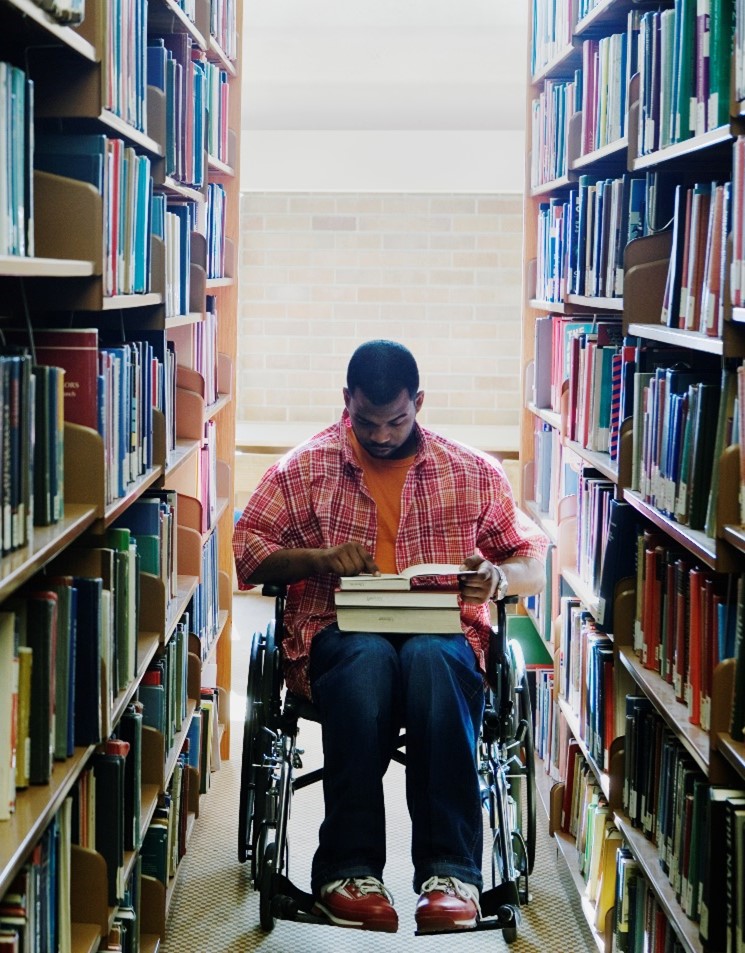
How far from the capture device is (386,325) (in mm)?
5754

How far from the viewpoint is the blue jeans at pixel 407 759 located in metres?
2.32

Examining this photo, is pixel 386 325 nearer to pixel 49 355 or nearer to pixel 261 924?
pixel 261 924

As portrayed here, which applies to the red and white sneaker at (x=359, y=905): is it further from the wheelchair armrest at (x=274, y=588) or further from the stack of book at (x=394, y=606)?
the wheelchair armrest at (x=274, y=588)

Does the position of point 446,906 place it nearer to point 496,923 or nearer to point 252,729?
point 496,923

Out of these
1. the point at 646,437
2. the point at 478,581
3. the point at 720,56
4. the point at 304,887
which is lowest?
the point at 304,887

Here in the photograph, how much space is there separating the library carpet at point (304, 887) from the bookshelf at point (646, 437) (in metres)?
0.10

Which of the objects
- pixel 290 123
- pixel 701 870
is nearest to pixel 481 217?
pixel 290 123

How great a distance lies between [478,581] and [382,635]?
221 millimetres

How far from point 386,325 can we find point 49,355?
13.0 ft

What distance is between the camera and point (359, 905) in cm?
225

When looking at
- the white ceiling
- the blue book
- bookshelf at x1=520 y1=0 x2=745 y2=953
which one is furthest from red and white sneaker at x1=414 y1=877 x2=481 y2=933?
the white ceiling

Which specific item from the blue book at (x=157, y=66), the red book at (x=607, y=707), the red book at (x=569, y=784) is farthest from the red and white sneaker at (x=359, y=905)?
the blue book at (x=157, y=66)

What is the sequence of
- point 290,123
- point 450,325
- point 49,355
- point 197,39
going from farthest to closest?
1. point 450,325
2. point 290,123
3. point 197,39
4. point 49,355

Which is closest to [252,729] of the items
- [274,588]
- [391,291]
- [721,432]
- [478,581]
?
[274,588]
